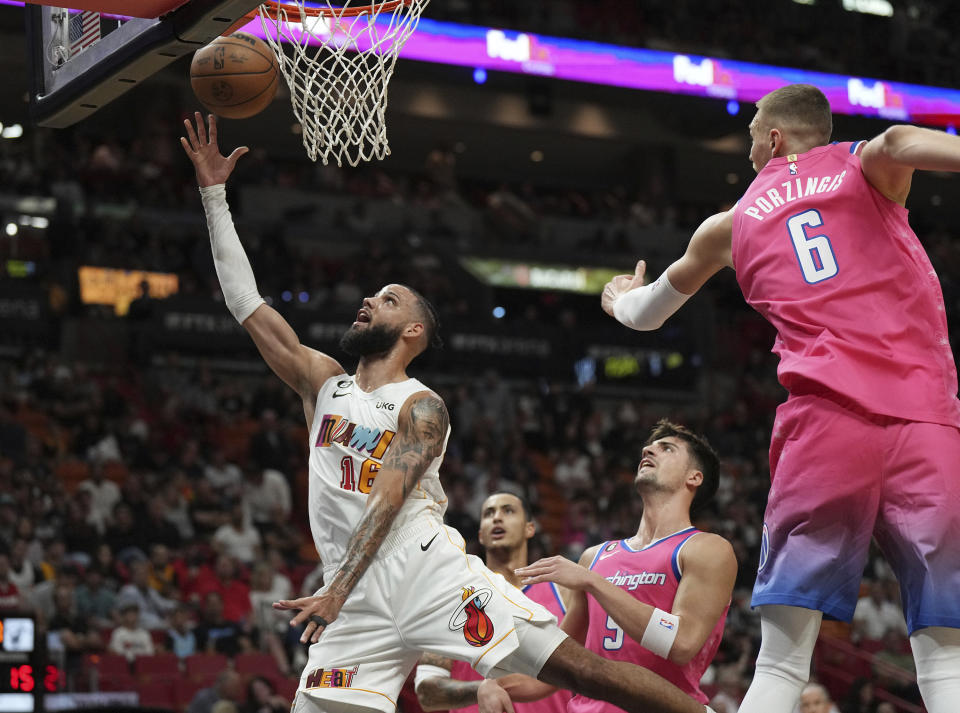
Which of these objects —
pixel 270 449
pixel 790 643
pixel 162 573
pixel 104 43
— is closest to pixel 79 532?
pixel 162 573

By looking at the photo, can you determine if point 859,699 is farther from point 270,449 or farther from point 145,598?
point 270,449

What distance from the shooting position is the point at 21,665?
7.40 metres

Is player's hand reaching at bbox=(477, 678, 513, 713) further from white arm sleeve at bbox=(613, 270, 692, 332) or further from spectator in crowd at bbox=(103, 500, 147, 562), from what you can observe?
spectator in crowd at bbox=(103, 500, 147, 562)

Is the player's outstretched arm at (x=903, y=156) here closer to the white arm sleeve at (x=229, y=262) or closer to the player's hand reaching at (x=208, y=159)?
the white arm sleeve at (x=229, y=262)

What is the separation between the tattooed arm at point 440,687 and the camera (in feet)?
16.4

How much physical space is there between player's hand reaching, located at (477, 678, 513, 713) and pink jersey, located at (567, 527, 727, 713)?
385 millimetres

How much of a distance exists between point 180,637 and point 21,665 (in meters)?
2.79

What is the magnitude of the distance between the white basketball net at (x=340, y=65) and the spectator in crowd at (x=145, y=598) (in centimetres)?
612

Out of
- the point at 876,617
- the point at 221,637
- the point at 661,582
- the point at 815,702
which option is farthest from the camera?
the point at 876,617

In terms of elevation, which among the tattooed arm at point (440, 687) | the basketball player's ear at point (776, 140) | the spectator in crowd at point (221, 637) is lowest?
the spectator in crowd at point (221, 637)

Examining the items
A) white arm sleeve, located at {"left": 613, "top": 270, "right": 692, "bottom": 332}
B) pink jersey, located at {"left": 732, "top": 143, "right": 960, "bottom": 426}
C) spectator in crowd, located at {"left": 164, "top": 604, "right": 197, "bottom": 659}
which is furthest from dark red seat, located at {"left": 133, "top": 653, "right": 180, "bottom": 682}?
pink jersey, located at {"left": 732, "top": 143, "right": 960, "bottom": 426}

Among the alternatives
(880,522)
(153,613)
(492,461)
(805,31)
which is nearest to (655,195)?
(805,31)

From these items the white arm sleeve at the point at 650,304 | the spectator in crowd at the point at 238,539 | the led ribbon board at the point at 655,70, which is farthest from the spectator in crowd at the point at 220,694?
the led ribbon board at the point at 655,70

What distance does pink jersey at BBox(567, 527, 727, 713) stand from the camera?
4.73 m
